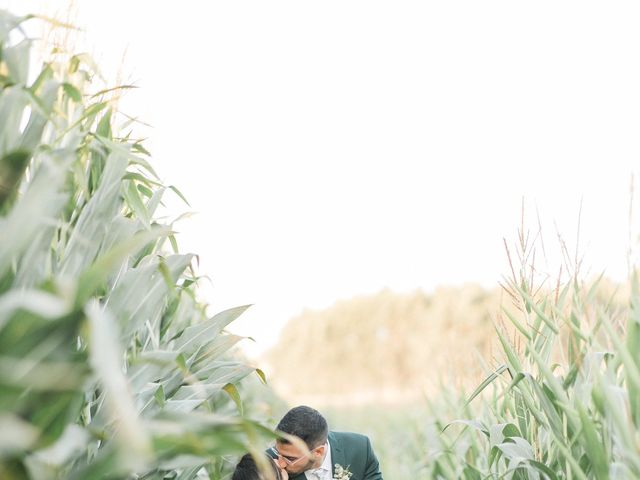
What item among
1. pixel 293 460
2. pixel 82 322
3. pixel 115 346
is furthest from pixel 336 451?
pixel 115 346

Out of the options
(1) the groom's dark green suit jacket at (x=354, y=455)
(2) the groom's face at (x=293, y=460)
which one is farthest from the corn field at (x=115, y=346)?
(1) the groom's dark green suit jacket at (x=354, y=455)

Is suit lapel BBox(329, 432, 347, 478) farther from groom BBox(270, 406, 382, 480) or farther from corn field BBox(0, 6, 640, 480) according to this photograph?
corn field BBox(0, 6, 640, 480)

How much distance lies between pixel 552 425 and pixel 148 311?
139 cm

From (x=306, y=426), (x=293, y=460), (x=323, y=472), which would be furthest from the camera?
(x=323, y=472)

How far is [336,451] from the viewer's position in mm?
4348

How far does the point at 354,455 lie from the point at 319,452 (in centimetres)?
71

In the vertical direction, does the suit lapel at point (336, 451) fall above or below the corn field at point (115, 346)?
below

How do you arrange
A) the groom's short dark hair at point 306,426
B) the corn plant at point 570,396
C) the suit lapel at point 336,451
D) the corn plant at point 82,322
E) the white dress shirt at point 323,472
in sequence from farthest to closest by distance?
1. the suit lapel at point 336,451
2. the white dress shirt at point 323,472
3. the groom's short dark hair at point 306,426
4. the corn plant at point 570,396
5. the corn plant at point 82,322

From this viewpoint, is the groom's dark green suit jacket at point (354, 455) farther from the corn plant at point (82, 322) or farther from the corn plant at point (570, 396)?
the corn plant at point (82, 322)

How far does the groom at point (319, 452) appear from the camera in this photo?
11.5ft

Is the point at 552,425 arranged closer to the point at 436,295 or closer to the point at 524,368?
the point at 524,368

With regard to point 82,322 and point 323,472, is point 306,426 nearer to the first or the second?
point 323,472

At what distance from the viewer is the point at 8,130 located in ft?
7.22

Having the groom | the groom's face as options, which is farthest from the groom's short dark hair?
the groom's face
